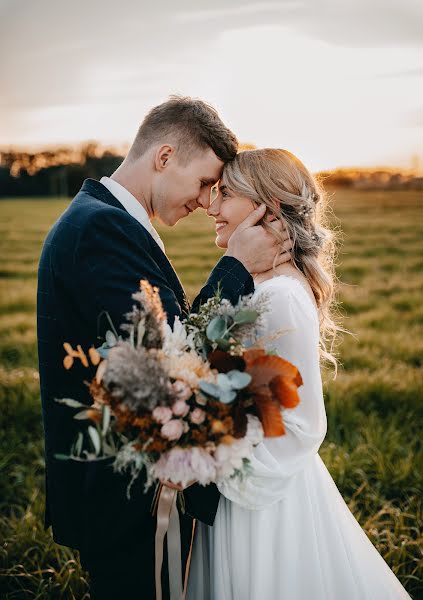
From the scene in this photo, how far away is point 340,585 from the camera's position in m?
2.52

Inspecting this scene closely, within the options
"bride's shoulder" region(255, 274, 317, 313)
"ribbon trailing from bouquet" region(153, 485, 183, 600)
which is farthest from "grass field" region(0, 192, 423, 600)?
"bride's shoulder" region(255, 274, 317, 313)

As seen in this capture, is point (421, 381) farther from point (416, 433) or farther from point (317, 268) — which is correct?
point (317, 268)

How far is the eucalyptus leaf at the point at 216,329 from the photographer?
176 centimetres

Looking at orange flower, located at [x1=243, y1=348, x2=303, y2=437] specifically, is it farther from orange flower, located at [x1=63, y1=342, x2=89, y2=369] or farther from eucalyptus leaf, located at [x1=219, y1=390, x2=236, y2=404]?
orange flower, located at [x1=63, y1=342, x2=89, y2=369]

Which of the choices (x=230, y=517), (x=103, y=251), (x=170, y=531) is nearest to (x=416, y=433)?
(x=230, y=517)

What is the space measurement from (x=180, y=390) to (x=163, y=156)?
62.0 inches

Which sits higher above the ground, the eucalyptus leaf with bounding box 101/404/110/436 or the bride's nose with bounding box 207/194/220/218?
the bride's nose with bounding box 207/194/220/218

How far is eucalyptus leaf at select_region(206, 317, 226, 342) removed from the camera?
1758 mm

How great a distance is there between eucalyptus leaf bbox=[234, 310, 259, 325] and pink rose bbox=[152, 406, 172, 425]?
37 cm

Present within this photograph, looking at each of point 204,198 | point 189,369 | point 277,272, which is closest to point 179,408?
point 189,369

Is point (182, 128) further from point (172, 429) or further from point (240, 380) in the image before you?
point (172, 429)

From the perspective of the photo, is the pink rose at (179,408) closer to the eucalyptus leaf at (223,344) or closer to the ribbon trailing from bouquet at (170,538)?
the eucalyptus leaf at (223,344)

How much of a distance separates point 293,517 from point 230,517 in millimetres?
289

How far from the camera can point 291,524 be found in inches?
96.1
